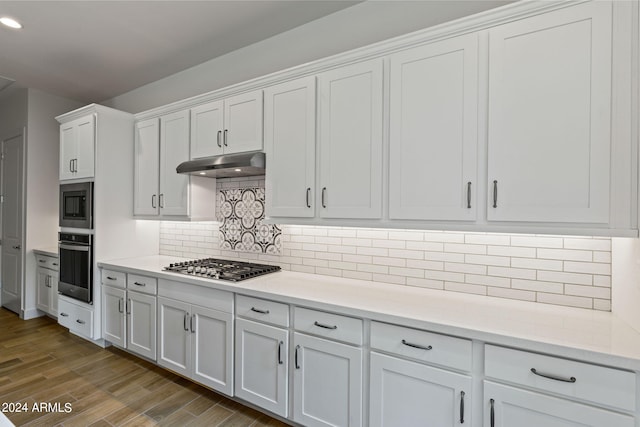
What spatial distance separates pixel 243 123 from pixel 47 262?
10.9 feet

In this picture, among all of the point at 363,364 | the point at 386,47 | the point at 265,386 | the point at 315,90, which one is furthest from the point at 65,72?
the point at 363,364

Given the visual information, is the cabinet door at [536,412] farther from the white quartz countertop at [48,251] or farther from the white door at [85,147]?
the white quartz countertop at [48,251]

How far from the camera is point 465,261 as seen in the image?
2012 mm

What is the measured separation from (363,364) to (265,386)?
75 centimetres

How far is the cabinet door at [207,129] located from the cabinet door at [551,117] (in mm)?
2043

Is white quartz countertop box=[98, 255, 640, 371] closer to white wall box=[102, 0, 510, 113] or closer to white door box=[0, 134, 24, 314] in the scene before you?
white wall box=[102, 0, 510, 113]

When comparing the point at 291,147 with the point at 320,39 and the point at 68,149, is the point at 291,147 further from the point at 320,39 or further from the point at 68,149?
the point at 68,149

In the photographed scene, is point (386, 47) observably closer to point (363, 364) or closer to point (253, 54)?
point (253, 54)

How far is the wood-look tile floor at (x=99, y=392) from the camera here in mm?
2150

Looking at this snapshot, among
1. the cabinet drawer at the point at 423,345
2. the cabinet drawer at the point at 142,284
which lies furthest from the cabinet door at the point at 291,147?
the cabinet drawer at the point at 142,284

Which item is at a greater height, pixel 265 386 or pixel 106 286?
pixel 106 286

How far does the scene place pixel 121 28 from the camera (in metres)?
2.72

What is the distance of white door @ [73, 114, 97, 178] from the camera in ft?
10.4

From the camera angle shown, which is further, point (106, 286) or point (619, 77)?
point (106, 286)
